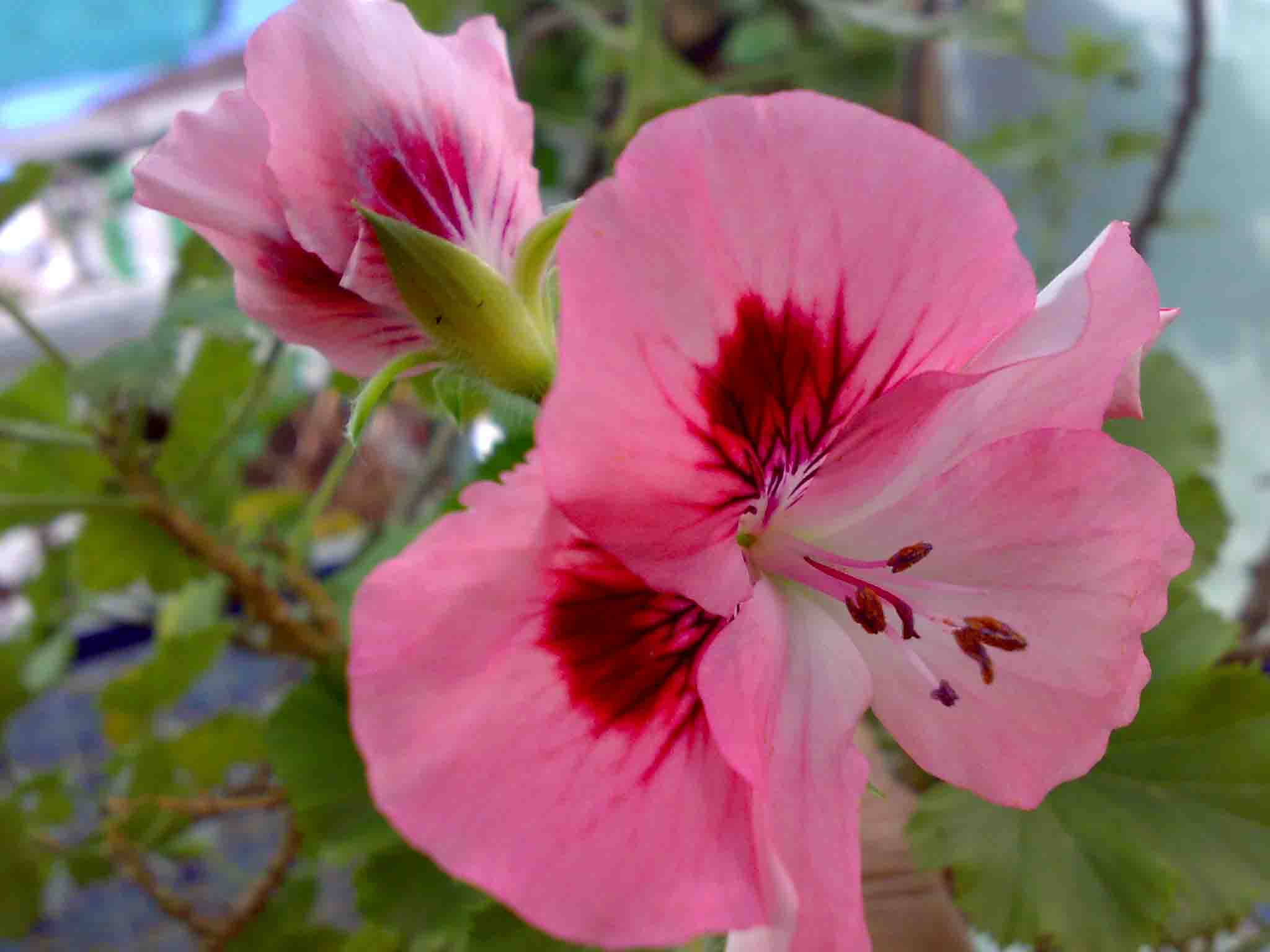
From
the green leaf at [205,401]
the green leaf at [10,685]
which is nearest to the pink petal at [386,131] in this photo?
the green leaf at [205,401]

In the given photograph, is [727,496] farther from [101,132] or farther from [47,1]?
[101,132]

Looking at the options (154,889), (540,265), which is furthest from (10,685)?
(540,265)

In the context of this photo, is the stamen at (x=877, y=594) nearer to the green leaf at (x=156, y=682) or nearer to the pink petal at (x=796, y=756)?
the pink petal at (x=796, y=756)

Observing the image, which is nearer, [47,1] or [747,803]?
[747,803]

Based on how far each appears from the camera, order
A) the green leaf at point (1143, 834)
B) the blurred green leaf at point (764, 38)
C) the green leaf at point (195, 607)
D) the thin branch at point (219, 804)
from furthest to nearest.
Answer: the blurred green leaf at point (764, 38)
the green leaf at point (195, 607)
the thin branch at point (219, 804)
the green leaf at point (1143, 834)

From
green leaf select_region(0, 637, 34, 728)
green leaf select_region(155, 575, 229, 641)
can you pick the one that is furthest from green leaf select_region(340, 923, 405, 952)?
green leaf select_region(0, 637, 34, 728)

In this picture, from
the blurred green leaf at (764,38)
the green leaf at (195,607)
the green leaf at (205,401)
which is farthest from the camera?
the blurred green leaf at (764,38)

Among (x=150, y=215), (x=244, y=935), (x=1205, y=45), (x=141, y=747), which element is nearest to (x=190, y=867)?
(x=141, y=747)
